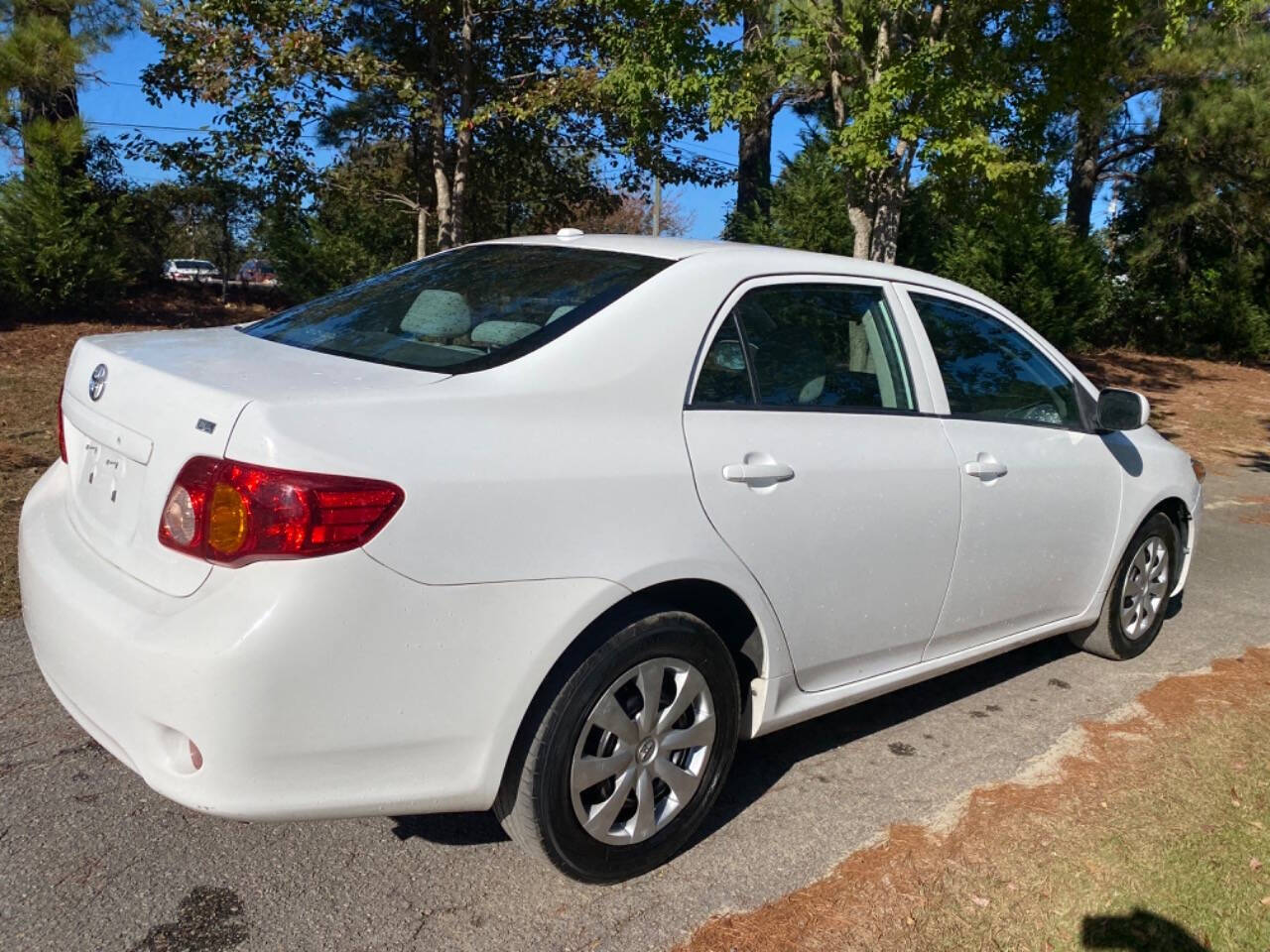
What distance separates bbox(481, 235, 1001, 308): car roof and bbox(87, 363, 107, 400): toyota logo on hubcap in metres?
1.35

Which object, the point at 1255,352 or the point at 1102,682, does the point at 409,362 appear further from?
the point at 1255,352

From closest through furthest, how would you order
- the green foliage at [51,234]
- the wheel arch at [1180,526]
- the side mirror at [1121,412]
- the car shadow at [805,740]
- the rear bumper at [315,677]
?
the rear bumper at [315,677]
the car shadow at [805,740]
the side mirror at [1121,412]
the wheel arch at [1180,526]
the green foliage at [51,234]

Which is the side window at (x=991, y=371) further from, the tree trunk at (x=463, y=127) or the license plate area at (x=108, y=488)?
the tree trunk at (x=463, y=127)

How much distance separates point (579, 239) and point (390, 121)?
9633 mm

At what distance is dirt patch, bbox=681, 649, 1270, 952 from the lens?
2.81 m

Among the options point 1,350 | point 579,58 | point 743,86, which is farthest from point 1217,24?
point 1,350

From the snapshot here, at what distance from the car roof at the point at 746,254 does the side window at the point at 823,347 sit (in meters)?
0.06

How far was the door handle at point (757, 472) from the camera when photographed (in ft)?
9.73

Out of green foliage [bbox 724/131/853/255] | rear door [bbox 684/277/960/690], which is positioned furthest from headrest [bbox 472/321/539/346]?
green foliage [bbox 724/131/853/255]

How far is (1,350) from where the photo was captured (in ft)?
35.3

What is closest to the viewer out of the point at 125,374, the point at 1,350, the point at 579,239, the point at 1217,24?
the point at 125,374

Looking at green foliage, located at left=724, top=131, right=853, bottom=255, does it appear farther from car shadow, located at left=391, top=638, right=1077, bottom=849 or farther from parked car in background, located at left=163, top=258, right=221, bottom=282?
car shadow, located at left=391, top=638, right=1077, bottom=849

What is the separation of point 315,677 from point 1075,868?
2130 mm

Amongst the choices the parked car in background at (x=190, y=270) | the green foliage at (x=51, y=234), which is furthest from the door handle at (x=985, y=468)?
the parked car in background at (x=190, y=270)
